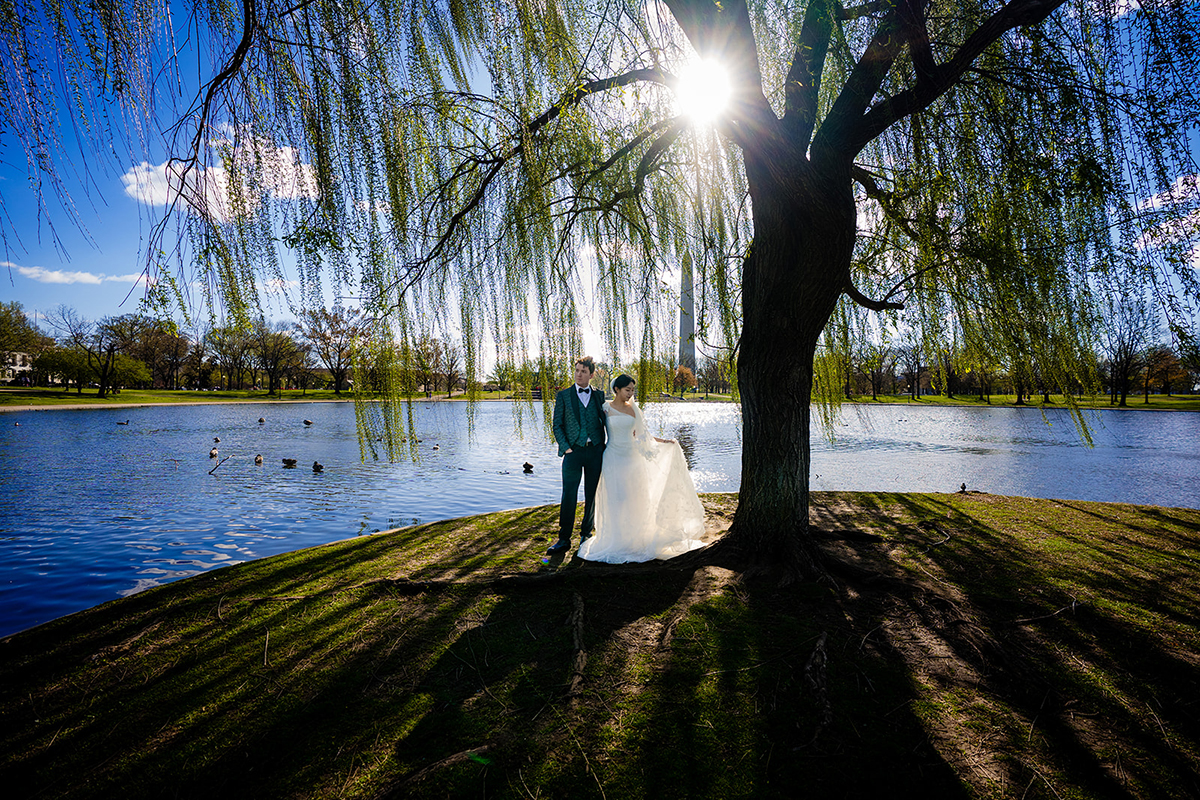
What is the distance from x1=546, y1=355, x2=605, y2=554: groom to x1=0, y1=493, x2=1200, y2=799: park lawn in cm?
77

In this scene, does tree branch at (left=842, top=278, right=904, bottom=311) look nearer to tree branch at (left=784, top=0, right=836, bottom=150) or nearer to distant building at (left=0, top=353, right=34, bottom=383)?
tree branch at (left=784, top=0, right=836, bottom=150)

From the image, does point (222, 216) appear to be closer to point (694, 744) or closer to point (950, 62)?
point (694, 744)

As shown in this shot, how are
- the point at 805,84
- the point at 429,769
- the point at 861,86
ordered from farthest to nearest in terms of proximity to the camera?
1. the point at 805,84
2. the point at 861,86
3. the point at 429,769

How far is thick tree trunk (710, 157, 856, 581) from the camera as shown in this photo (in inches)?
147

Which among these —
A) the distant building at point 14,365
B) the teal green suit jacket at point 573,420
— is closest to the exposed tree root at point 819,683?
the teal green suit jacket at point 573,420

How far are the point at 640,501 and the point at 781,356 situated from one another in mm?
1886

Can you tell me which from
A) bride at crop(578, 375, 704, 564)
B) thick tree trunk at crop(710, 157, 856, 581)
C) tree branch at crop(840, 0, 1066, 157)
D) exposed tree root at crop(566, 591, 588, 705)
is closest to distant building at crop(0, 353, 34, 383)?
bride at crop(578, 375, 704, 564)

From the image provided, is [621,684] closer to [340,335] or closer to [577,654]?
[577,654]

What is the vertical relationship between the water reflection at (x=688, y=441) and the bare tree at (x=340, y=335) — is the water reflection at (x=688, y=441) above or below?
below

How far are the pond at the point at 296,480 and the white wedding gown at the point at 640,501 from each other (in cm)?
101

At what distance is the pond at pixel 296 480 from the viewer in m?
6.23

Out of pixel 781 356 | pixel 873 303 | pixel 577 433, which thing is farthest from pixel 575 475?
pixel 873 303

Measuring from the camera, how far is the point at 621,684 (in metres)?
2.59

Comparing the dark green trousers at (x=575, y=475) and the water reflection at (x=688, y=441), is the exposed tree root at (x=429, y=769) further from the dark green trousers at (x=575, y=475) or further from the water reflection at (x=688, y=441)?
the water reflection at (x=688, y=441)
